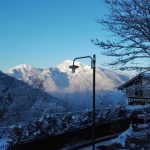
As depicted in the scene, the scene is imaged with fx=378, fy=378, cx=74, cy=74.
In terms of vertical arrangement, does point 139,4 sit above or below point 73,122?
above

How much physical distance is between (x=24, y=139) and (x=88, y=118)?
559 centimetres

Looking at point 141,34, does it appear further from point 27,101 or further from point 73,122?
point 27,101

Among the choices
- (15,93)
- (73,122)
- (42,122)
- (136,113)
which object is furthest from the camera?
(15,93)

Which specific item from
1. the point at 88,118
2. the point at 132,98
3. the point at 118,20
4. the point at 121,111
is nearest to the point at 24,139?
the point at 88,118

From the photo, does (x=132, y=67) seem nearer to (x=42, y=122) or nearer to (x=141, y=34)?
(x=141, y=34)

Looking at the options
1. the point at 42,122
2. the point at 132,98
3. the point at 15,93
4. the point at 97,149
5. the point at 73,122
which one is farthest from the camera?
the point at 15,93

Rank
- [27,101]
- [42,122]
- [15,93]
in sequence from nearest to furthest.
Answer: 1. [42,122]
2. [27,101]
3. [15,93]

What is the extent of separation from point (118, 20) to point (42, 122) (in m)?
6.44

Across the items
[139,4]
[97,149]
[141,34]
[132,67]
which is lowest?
[97,149]

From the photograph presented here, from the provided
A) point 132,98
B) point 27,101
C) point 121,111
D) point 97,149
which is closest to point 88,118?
point 121,111

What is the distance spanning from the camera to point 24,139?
18.0m

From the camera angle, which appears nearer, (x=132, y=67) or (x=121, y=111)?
(x=132, y=67)

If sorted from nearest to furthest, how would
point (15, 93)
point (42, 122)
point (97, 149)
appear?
point (97, 149) < point (42, 122) < point (15, 93)

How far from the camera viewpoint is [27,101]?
6694cm
